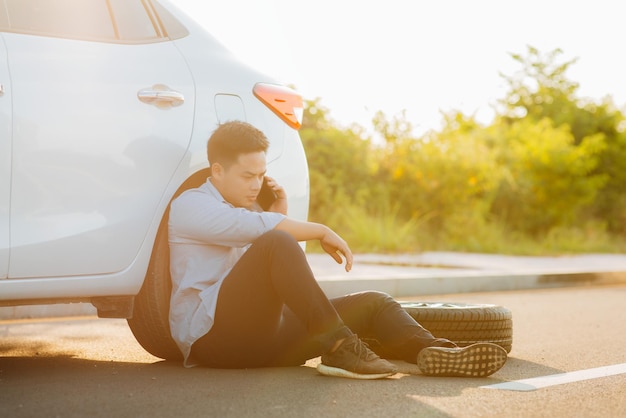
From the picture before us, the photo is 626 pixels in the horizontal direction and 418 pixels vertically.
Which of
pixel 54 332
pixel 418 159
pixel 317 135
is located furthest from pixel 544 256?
pixel 54 332

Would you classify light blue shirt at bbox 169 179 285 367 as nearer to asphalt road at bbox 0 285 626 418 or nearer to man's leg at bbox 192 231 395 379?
man's leg at bbox 192 231 395 379

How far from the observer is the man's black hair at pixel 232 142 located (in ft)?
13.9

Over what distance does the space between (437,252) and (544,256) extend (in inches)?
84.7

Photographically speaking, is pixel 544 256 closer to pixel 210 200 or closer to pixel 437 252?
pixel 437 252

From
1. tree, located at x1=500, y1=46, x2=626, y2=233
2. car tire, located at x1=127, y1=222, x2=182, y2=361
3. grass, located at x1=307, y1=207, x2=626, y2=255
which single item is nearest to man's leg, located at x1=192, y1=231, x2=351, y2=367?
car tire, located at x1=127, y1=222, x2=182, y2=361

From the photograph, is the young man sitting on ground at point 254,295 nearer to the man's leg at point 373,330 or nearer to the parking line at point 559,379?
the man's leg at point 373,330

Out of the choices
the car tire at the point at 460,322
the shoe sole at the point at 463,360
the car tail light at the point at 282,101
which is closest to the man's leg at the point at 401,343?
the shoe sole at the point at 463,360

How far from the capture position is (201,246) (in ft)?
14.2

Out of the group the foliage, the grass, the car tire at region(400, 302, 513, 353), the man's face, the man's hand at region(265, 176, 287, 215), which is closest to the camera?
the man's face

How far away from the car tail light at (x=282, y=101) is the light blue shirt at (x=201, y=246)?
538mm

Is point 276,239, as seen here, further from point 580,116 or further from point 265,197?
point 580,116

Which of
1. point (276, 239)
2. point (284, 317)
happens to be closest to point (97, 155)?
point (276, 239)

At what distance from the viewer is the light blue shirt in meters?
4.21

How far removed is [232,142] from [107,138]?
52cm
